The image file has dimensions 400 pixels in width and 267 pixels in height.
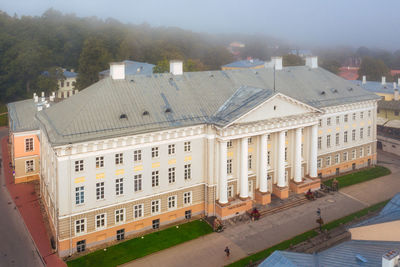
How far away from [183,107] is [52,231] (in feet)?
53.9

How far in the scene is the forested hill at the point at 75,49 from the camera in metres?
92.1

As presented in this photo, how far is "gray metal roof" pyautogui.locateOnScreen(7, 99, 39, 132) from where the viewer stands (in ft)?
157

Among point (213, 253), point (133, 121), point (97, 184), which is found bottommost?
point (213, 253)

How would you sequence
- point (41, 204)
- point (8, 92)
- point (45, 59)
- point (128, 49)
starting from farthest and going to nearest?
point (128, 49) < point (45, 59) < point (8, 92) < point (41, 204)

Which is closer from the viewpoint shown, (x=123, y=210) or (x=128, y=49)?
(x=123, y=210)

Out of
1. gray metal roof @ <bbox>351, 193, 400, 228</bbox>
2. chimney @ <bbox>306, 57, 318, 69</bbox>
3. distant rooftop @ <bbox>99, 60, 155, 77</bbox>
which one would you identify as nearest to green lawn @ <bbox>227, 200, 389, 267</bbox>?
gray metal roof @ <bbox>351, 193, 400, 228</bbox>

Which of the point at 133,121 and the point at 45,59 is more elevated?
the point at 45,59

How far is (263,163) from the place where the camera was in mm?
39500

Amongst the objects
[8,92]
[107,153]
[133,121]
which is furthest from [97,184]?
[8,92]

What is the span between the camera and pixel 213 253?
3234 cm

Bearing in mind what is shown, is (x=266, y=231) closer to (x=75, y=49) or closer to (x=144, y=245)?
(x=144, y=245)

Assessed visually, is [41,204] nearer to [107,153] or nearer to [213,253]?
[107,153]

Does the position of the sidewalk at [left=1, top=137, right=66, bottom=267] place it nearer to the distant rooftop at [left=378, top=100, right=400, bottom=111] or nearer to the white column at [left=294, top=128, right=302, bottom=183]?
the white column at [left=294, top=128, right=302, bottom=183]

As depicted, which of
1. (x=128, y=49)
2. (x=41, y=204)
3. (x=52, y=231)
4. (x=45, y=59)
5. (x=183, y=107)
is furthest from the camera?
(x=128, y=49)
